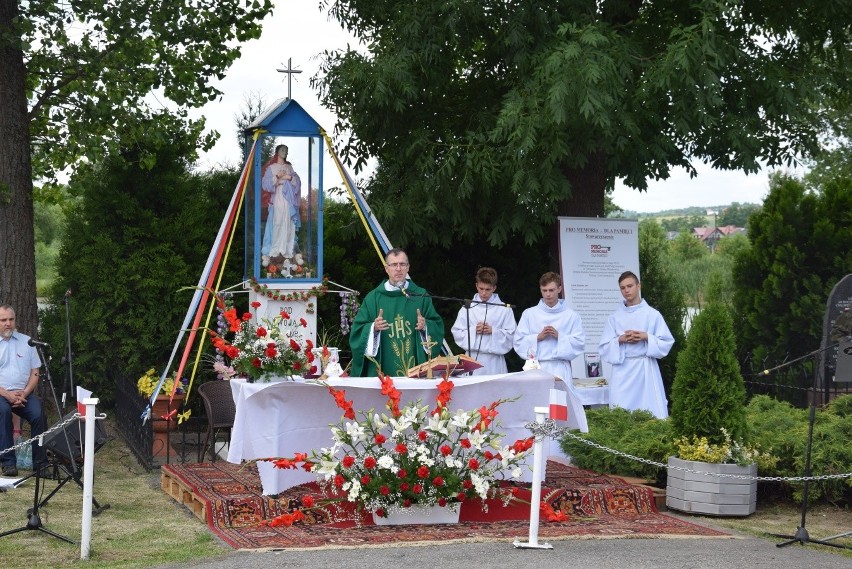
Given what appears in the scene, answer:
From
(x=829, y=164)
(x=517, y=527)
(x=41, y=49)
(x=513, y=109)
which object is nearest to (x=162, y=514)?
(x=517, y=527)

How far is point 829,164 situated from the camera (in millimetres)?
28406

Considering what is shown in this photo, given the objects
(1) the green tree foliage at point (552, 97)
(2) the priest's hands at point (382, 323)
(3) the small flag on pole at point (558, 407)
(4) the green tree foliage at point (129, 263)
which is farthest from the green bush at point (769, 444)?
(4) the green tree foliage at point (129, 263)

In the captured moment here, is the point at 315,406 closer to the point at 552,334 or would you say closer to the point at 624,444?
the point at 624,444

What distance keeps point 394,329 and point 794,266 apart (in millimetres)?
7287

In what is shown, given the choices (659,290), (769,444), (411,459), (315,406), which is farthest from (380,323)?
(659,290)

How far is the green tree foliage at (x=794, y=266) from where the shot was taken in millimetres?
14961

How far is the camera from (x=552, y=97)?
11367 millimetres

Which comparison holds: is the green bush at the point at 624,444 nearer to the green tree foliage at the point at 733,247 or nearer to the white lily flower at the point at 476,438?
the white lily flower at the point at 476,438

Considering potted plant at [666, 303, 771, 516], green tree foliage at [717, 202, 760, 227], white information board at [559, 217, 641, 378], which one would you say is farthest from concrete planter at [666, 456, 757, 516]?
green tree foliage at [717, 202, 760, 227]

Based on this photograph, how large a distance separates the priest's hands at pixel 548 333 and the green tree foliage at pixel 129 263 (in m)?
4.31

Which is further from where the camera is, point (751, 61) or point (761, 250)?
point (761, 250)

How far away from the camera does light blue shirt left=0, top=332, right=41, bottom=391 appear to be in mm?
10742

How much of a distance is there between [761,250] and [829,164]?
14.2 m

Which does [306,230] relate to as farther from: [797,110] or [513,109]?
[797,110]
